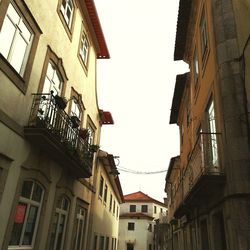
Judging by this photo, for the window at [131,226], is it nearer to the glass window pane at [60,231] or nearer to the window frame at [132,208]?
the window frame at [132,208]

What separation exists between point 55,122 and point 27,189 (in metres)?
1.94

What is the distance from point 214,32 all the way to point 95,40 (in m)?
8.41

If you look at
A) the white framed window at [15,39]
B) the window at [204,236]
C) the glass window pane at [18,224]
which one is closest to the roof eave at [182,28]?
the white framed window at [15,39]

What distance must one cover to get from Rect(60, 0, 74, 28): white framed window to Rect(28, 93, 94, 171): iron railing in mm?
3783

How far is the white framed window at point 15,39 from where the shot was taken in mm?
6645

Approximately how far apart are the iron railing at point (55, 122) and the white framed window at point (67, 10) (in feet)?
12.4

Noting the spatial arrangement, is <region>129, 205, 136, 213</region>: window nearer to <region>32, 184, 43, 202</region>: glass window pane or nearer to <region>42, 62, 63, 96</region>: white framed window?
<region>42, 62, 63, 96</region>: white framed window

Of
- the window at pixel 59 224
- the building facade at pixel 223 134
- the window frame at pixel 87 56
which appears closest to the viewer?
the building facade at pixel 223 134

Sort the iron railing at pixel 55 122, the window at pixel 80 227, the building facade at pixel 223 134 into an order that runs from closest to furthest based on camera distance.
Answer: the building facade at pixel 223 134, the iron railing at pixel 55 122, the window at pixel 80 227

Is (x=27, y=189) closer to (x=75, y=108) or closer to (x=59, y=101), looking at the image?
(x=59, y=101)

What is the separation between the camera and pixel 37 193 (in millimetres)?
8430


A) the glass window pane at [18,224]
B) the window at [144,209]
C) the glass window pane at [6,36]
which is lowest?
the glass window pane at [18,224]

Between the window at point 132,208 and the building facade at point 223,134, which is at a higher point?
the window at point 132,208

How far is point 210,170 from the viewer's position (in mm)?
6949
